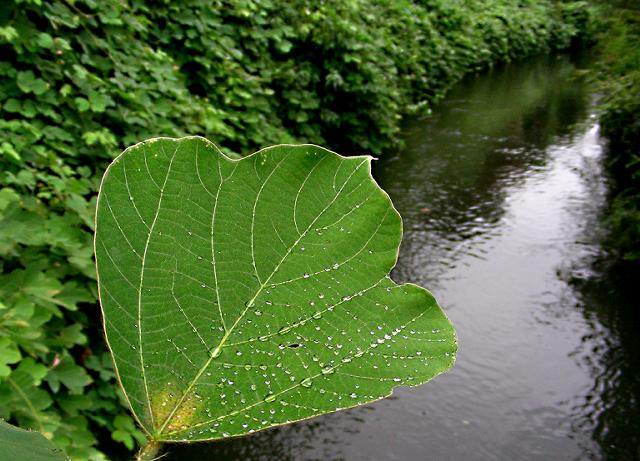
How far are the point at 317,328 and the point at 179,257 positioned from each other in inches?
3.5

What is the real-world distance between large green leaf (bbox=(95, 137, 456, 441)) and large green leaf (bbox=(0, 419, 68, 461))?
0.15 ft

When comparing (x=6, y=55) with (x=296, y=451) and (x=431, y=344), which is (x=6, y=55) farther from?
(x=431, y=344)

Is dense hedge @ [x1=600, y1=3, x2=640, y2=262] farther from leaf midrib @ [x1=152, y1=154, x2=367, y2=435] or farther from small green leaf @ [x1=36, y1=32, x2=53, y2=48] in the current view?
leaf midrib @ [x1=152, y1=154, x2=367, y2=435]

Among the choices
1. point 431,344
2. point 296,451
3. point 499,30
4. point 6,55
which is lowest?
point 296,451

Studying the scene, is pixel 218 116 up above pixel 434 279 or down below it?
above

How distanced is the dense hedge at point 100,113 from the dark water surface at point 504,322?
0.84 metres

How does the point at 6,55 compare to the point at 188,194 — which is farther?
the point at 6,55

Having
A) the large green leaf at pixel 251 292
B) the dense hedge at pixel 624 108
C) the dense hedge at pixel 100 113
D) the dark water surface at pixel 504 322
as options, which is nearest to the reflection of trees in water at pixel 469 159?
the dark water surface at pixel 504 322

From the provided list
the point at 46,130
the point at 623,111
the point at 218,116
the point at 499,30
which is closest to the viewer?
the point at 46,130

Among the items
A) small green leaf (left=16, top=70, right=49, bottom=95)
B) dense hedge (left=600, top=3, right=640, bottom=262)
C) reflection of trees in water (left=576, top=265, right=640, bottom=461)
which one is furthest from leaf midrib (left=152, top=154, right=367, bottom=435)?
dense hedge (left=600, top=3, right=640, bottom=262)

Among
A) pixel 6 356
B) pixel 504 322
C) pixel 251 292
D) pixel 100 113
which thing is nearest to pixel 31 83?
pixel 100 113

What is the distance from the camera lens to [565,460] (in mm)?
3055

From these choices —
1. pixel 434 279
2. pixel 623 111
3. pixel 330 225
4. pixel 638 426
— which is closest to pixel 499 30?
pixel 623 111

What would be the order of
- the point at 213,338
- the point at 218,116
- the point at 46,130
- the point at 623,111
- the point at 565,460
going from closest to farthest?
the point at 213,338
the point at 46,130
the point at 565,460
the point at 218,116
the point at 623,111
